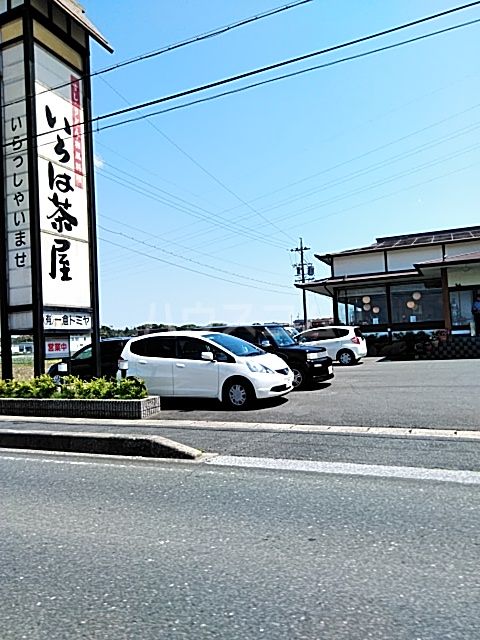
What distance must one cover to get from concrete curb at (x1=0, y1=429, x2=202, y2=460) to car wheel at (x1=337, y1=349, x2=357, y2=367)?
45.3ft

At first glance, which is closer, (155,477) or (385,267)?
(155,477)

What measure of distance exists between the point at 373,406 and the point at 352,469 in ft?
12.9

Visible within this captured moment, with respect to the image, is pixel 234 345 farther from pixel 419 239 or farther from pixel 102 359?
pixel 419 239

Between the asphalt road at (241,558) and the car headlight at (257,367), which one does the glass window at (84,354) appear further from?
the asphalt road at (241,558)

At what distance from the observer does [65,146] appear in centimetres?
1238

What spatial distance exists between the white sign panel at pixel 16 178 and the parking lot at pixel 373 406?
4170mm

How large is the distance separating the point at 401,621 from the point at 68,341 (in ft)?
35.3

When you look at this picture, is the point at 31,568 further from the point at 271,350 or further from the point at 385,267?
the point at 385,267

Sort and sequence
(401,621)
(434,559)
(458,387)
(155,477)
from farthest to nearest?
1. (458,387)
2. (155,477)
3. (434,559)
4. (401,621)

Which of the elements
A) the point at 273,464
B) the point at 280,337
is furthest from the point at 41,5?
the point at 273,464

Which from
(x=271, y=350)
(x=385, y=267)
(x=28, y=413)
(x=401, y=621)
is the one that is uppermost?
(x=385, y=267)

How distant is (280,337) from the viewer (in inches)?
549

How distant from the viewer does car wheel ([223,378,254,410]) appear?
33.7ft

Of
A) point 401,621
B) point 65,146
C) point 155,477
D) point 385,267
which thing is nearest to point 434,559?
point 401,621
